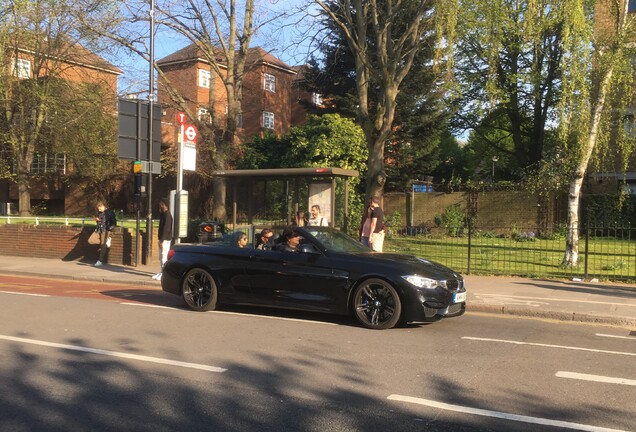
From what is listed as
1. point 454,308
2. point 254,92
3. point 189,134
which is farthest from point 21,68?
point 454,308

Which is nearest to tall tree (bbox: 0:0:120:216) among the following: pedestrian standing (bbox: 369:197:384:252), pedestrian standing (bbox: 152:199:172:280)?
pedestrian standing (bbox: 152:199:172:280)

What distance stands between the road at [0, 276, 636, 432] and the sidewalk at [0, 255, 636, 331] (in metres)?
0.56

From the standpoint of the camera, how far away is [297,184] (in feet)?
51.2

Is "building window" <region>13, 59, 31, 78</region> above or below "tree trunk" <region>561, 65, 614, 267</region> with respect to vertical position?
above

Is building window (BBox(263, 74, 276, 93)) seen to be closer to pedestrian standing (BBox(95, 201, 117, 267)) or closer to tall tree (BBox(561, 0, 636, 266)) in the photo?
pedestrian standing (BBox(95, 201, 117, 267))

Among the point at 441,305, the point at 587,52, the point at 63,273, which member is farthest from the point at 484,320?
the point at 63,273

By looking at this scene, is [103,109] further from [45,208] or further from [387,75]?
[387,75]

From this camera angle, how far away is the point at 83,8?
19906 millimetres

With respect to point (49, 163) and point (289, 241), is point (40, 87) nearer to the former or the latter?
point (49, 163)

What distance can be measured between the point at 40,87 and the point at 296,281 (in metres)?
22.1

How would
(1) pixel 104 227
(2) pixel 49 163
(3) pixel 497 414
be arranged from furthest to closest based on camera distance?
(2) pixel 49 163 < (1) pixel 104 227 < (3) pixel 497 414

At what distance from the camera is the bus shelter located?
1460 cm

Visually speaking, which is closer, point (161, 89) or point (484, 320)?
point (484, 320)

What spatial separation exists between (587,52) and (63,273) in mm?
13802
